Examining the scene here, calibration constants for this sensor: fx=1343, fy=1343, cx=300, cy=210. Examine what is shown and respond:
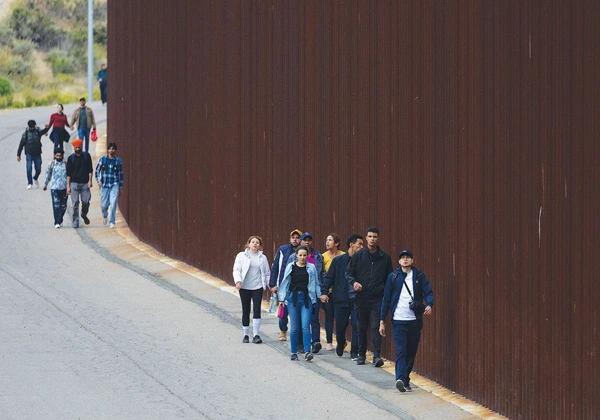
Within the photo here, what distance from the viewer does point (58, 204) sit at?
91.1 ft

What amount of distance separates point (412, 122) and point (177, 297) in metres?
6.49

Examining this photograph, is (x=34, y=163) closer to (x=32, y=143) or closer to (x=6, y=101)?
(x=32, y=143)

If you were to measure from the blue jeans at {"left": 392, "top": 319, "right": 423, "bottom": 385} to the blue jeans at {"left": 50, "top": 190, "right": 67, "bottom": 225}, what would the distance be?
45.5 ft

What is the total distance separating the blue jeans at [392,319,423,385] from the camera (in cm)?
1488

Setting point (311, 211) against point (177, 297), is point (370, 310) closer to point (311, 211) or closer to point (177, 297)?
point (311, 211)

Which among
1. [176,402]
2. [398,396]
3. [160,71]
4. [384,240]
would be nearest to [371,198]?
[384,240]

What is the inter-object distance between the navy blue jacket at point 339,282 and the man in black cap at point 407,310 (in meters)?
1.79

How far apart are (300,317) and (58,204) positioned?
12.1 meters

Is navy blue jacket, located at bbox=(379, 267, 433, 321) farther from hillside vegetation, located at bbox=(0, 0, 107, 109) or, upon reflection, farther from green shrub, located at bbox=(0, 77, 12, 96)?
green shrub, located at bbox=(0, 77, 12, 96)

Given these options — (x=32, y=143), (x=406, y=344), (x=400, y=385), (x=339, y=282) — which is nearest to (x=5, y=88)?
(x=32, y=143)

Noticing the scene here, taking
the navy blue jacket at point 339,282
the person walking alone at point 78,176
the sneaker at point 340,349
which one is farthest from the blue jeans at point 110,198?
the sneaker at point 340,349

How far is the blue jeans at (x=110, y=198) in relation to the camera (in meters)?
27.5

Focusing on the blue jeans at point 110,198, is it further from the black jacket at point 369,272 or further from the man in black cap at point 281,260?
the black jacket at point 369,272

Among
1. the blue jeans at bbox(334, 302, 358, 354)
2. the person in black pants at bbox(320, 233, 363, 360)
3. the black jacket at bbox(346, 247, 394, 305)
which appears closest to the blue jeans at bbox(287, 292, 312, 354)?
the person in black pants at bbox(320, 233, 363, 360)
